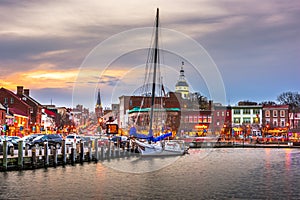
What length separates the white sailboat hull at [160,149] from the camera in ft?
255

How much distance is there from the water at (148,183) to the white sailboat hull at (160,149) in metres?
17.0

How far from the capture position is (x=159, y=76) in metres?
66.4

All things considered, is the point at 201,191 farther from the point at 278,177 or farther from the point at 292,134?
the point at 292,134

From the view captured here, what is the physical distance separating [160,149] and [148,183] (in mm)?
34735

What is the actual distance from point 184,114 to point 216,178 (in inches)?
5401

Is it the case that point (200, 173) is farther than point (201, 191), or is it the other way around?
point (200, 173)

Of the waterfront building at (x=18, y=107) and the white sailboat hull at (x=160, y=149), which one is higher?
the waterfront building at (x=18, y=107)

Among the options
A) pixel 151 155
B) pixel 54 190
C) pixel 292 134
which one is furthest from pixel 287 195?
pixel 292 134

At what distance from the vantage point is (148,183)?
45.2 metres

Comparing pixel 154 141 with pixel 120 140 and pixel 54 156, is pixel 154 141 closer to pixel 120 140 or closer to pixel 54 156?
pixel 120 140

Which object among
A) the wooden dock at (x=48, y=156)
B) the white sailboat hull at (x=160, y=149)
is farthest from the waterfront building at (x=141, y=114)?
the wooden dock at (x=48, y=156)

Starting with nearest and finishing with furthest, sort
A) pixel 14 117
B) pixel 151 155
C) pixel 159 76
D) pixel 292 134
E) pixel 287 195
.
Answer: pixel 287 195 < pixel 159 76 < pixel 151 155 < pixel 14 117 < pixel 292 134

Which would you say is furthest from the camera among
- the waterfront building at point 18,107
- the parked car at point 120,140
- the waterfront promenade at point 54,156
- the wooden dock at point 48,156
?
the waterfront building at point 18,107

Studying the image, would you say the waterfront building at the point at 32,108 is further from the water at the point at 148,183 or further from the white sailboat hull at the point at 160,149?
the water at the point at 148,183
